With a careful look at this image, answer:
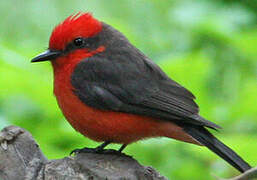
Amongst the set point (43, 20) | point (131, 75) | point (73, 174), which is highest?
point (43, 20)

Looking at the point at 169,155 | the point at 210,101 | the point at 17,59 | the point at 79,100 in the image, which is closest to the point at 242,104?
the point at 210,101

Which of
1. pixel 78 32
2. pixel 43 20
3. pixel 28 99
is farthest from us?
pixel 43 20

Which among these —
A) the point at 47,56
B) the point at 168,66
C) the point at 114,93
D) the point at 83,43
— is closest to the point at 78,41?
the point at 83,43

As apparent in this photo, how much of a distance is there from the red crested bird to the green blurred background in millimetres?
467

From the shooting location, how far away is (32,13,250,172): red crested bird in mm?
4965

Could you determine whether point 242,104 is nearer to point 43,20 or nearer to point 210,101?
point 210,101

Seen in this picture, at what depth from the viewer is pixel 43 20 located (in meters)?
6.53

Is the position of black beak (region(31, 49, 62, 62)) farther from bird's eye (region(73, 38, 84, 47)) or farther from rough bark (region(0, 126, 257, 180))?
rough bark (region(0, 126, 257, 180))

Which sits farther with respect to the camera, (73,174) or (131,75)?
(131,75)

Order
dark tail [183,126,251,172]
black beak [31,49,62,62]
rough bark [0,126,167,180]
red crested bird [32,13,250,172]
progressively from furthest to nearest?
black beak [31,49,62,62] < red crested bird [32,13,250,172] < dark tail [183,126,251,172] < rough bark [0,126,167,180]

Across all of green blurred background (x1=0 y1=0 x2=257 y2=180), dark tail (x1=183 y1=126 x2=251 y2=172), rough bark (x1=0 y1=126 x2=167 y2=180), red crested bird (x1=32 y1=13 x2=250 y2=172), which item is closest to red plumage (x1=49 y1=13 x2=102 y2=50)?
red crested bird (x1=32 y1=13 x2=250 y2=172)

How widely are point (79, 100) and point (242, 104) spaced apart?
141 cm

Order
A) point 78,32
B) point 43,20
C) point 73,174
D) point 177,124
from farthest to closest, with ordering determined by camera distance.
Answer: point 43,20
point 78,32
point 177,124
point 73,174

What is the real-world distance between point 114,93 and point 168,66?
0.98m
